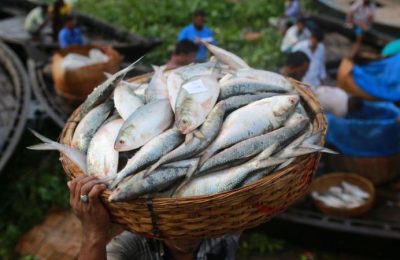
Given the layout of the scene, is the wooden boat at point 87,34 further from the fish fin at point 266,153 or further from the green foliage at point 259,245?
the fish fin at point 266,153

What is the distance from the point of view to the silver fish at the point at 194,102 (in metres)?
2.12

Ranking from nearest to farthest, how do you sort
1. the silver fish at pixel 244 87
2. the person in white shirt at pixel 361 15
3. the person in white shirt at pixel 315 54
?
the silver fish at pixel 244 87 < the person in white shirt at pixel 315 54 < the person in white shirt at pixel 361 15

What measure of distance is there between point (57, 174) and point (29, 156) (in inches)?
30.0

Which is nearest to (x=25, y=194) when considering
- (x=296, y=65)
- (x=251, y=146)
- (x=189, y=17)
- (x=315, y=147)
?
(x=296, y=65)

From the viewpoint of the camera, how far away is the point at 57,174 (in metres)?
6.87

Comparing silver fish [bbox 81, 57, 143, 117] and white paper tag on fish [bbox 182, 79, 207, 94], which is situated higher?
white paper tag on fish [bbox 182, 79, 207, 94]

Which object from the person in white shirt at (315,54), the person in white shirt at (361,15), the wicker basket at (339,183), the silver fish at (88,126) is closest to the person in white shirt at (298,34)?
the person in white shirt at (315,54)

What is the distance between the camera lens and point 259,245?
5492mm

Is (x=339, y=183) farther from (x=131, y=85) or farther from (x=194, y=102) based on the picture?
(x=194, y=102)

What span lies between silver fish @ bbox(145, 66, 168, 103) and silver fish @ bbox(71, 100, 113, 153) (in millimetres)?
221

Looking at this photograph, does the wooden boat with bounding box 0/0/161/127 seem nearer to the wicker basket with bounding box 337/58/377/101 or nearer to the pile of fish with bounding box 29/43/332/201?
the wicker basket with bounding box 337/58/377/101

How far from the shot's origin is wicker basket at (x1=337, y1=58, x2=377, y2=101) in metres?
6.95

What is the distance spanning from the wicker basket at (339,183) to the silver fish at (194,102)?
347cm

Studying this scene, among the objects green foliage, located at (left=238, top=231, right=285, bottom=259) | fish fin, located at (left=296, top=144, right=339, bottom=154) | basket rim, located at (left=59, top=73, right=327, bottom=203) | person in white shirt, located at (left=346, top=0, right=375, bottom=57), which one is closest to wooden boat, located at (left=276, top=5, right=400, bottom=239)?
green foliage, located at (left=238, top=231, right=285, bottom=259)
